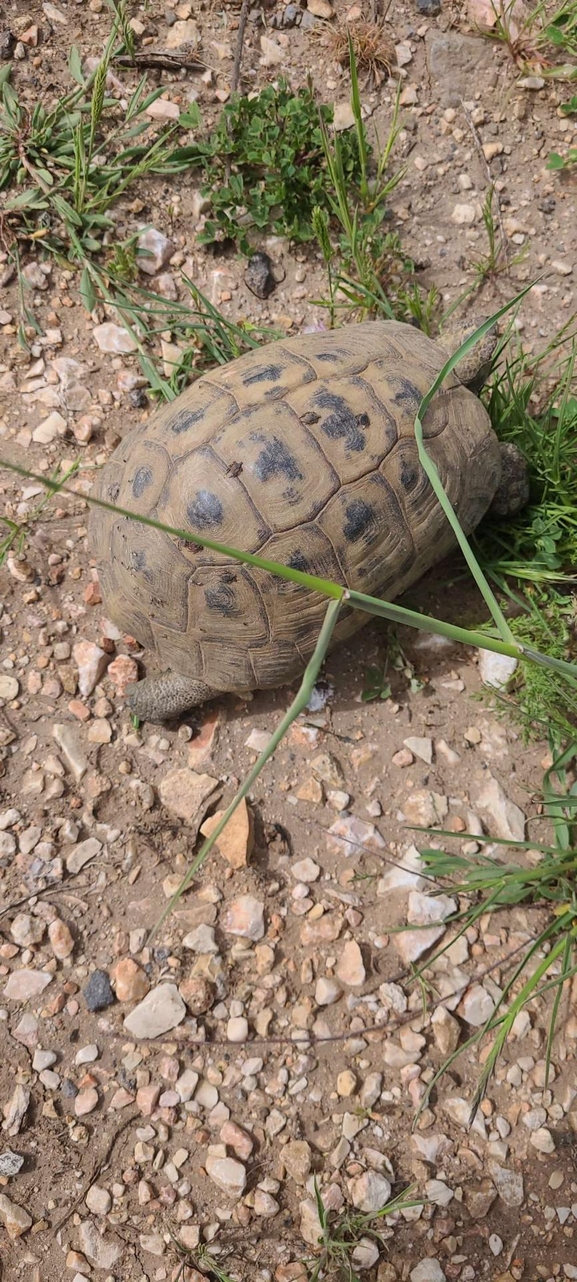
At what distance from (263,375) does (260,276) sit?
104 centimetres

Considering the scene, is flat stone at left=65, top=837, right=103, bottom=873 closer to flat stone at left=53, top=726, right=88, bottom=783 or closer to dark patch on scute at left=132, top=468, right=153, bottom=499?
flat stone at left=53, top=726, right=88, bottom=783

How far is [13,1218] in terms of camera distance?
2.32 metres

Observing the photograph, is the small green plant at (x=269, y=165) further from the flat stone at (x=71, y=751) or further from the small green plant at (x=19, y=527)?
the flat stone at (x=71, y=751)

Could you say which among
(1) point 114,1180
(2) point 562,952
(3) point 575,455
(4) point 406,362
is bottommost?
(1) point 114,1180

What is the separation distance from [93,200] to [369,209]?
1.14 meters

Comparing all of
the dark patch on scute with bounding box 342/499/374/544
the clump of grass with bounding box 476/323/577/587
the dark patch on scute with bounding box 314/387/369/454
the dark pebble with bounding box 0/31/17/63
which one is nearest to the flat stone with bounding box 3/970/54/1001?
the dark patch on scute with bounding box 342/499/374/544

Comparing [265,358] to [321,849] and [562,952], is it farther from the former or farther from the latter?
[562,952]

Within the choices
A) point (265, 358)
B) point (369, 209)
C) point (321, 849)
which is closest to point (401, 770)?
point (321, 849)

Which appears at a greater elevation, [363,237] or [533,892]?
[363,237]

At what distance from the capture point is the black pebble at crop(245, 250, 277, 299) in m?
3.30

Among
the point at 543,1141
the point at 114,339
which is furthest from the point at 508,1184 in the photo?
the point at 114,339

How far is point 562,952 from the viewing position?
2551 millimetres

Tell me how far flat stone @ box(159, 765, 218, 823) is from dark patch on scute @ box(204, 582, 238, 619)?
652 millimetres

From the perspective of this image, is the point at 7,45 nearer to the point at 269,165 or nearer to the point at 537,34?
the point at 269,165
